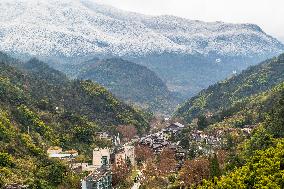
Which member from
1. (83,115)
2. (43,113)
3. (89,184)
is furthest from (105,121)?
(89,184)

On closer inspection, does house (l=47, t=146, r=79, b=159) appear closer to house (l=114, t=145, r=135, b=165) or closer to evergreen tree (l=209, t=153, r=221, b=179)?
house (l=114, t=145, r=135, b=165)

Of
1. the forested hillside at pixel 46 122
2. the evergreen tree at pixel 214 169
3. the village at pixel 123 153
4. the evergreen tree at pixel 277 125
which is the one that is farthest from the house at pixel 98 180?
the evergreen tree at pixel 277 125

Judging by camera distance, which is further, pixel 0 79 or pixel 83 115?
pixel 83 115

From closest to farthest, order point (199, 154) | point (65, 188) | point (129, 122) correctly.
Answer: point (65, 188), point (199, 154), point (129, 122)

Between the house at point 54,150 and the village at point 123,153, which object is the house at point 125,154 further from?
the house at point 54,150

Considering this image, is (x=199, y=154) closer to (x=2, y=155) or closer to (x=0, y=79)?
(x=2, y=155)

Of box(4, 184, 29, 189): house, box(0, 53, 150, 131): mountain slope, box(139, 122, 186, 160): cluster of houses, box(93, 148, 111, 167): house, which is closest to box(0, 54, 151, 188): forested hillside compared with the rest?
box(0, 53, 150, 131): mountain slope
